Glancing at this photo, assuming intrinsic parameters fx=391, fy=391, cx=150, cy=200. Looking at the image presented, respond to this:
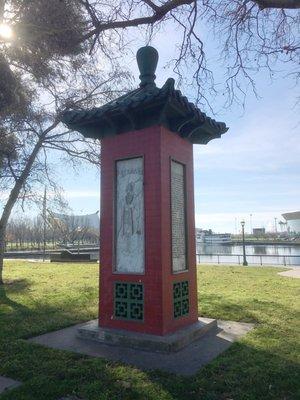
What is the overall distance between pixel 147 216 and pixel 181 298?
1527 mm

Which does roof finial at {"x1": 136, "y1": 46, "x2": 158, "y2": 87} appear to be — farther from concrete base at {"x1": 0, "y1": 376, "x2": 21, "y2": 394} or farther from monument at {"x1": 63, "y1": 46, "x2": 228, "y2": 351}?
concrete base at {"x1": 0, "y1": 376, "x2": 21, "y2": 394}

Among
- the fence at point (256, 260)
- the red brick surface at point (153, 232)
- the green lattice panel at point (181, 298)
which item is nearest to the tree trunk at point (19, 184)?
the red brick surface at point (153, 232)

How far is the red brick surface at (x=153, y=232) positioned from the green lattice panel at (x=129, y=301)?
0.27 feet

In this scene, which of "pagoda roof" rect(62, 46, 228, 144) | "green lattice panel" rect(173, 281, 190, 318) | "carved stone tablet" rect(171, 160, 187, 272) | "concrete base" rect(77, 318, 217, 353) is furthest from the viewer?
"carved stone tablet" rect(171, 160, 187, 272)

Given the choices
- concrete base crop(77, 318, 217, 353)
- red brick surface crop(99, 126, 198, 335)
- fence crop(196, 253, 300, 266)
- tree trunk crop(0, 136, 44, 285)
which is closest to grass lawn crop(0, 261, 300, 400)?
concrete base crop(77, 318, 217, 353)

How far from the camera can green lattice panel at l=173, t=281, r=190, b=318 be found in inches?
252

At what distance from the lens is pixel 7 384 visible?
4465mm

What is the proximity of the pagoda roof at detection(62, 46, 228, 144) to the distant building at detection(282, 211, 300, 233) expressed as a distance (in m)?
162

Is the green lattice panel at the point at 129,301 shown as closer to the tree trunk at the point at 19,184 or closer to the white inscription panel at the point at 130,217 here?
the white inscription panel at the point at 130,217

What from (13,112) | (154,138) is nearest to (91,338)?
(154,138)

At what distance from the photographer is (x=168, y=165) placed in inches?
257

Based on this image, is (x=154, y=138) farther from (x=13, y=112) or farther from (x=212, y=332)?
(x=13, y=112)

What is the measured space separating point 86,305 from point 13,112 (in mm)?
5609

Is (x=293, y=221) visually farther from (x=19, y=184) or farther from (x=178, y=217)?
(x=178, y=217)
